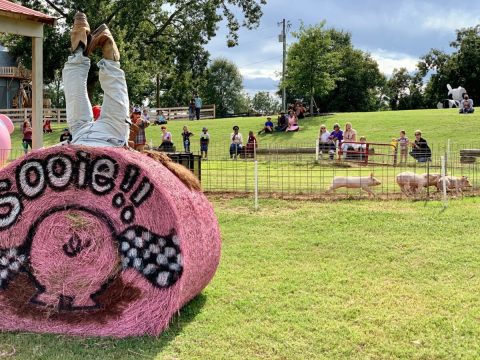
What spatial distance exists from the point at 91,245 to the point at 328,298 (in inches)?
87.4

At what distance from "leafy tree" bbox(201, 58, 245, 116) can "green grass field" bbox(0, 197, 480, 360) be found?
228 feet

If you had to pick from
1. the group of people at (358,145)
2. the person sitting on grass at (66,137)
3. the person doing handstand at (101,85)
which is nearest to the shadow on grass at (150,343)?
the person doing handstand at (101,85)

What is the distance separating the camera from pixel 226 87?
7969cm

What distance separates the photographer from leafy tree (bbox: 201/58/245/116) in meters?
77.6

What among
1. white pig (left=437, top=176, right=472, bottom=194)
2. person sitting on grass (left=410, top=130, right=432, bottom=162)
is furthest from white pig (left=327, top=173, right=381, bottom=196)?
person sitting on grass (left=410, top=130, right=432, bottom=162)

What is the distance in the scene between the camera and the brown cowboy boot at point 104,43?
4.61 metres

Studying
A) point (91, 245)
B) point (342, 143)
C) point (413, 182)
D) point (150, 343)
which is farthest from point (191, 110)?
point (150, 343)

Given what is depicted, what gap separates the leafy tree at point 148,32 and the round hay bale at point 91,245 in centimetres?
2923

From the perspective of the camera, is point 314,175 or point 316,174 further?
point 316,174

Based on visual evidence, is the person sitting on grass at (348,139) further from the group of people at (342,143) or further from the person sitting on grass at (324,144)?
the person sitting on grass at (324,144)

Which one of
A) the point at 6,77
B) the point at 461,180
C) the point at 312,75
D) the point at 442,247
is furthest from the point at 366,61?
the point at 442,247

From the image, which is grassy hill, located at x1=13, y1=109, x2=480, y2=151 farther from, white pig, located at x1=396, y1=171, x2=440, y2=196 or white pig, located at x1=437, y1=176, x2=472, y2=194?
white pig, located at x1=396, y1=171, x2=440, y2=196

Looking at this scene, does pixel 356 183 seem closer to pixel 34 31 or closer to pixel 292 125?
pixel 34 31

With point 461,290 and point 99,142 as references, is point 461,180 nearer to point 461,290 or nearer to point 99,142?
point 461,290
